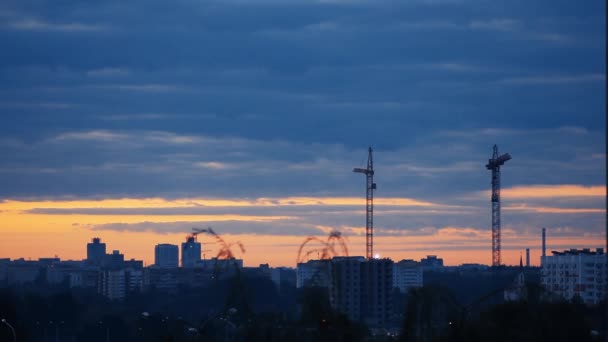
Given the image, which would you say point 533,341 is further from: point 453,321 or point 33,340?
point 33,340

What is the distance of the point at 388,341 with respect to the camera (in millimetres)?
94438

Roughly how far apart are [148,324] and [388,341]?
62.9 m

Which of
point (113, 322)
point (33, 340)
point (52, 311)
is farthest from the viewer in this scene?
point (52, 311)

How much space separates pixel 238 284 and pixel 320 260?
4824 millimetres

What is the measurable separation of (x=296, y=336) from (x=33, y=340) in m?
67.5

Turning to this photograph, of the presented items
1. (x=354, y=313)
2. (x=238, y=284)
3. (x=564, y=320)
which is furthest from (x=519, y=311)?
(x=354, y=313)

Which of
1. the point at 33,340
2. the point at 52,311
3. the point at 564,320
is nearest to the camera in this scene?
the point at 564,320

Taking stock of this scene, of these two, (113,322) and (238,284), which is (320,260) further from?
(113,322)

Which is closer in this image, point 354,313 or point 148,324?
point 148,324

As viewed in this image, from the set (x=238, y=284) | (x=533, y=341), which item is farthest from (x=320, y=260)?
(x=533, y=341)

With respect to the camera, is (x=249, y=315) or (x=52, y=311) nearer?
(x=249, y=315)

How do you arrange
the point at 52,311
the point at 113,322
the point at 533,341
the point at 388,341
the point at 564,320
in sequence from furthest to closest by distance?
the point at 52,311 → the point at 113,322 → the point at 388,341 → the point at 564,320 → the point at 533,341

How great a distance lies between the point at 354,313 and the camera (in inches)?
7544

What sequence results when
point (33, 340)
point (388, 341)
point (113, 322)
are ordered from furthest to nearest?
1. point (113, 322)
2. point (33, 340)
3. point (388, 341)
